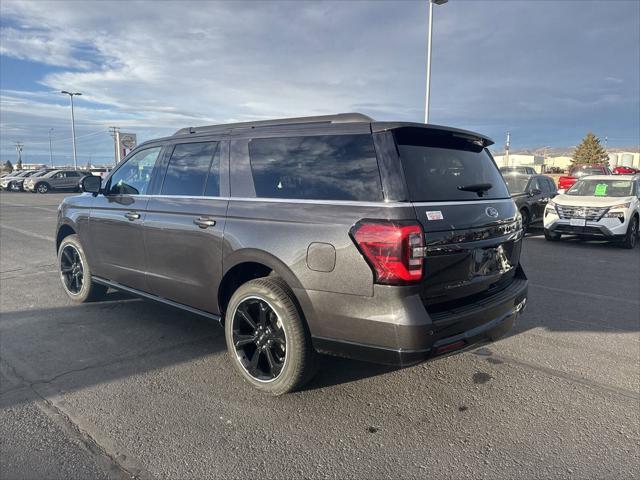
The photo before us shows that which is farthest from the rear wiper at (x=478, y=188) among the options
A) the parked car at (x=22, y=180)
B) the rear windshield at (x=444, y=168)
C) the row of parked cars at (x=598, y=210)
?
the parked car at (x=22, y=180)

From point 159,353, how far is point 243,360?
1.00 m

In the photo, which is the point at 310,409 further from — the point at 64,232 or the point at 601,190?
the point at 601,190

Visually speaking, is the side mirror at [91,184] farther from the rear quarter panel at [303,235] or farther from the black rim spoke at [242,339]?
the black rim spoke at [242,339]


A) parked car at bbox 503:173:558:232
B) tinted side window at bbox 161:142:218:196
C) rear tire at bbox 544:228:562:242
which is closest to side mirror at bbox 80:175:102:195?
tinted side window at bbox 161:142:218:196

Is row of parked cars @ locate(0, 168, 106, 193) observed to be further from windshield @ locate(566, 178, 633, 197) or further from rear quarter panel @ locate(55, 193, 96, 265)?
windshield @ locate(566, 178, 633, 197)

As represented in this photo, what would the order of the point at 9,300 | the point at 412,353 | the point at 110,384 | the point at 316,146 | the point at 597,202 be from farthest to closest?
the point at 597,202
the point at 9,300
the point at 110,384
the point at 316,146
the point at 412,353

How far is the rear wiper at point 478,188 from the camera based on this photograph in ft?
11.0

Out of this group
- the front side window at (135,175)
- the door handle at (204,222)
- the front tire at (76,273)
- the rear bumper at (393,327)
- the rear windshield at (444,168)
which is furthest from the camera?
the front tire at (76,273)

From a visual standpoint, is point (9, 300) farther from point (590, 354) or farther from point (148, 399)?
point (590, 354)

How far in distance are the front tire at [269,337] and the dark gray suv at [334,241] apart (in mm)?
10

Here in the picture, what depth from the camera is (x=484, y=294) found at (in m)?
3.35

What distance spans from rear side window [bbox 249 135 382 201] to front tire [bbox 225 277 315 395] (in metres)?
0.68

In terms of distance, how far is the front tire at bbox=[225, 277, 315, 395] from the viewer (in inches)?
126

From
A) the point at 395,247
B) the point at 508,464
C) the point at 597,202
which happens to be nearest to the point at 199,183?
the point at 395,247
